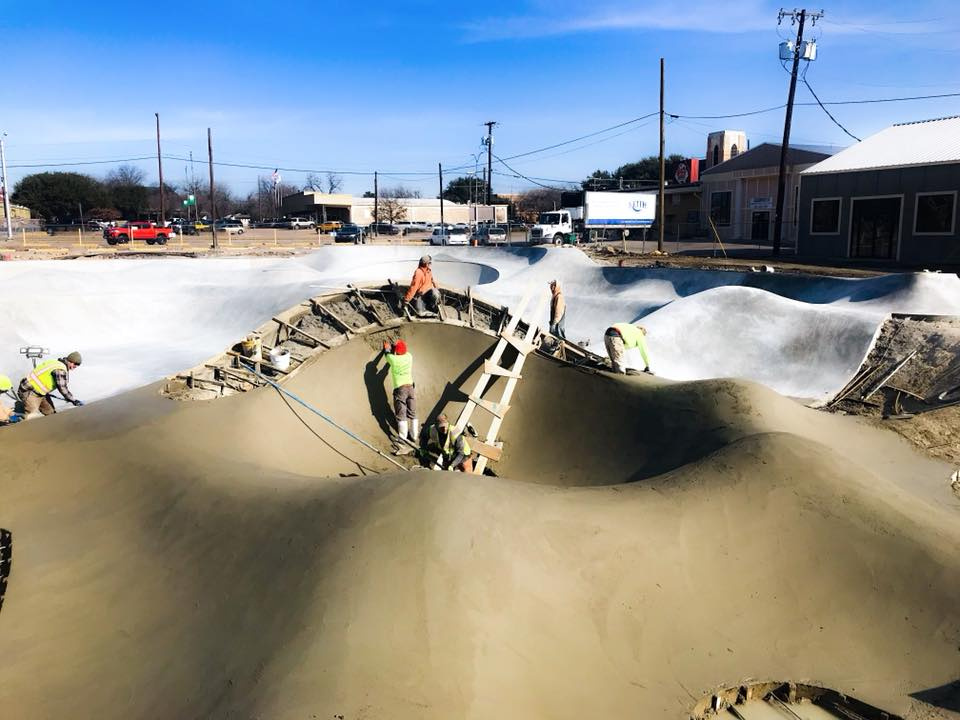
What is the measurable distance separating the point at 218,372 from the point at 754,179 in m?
38.4

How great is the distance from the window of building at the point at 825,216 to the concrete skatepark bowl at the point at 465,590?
23098 mm

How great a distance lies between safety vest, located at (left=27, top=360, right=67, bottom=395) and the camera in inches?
462

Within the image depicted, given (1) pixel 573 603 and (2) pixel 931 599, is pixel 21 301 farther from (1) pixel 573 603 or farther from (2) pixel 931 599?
(2) pixel 931 599

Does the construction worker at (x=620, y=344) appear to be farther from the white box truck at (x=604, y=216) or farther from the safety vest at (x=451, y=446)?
the white box truck at (x=604, y=216)

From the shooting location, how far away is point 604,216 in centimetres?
4512

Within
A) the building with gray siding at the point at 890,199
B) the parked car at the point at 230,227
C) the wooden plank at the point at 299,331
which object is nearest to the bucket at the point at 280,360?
the wooden plank at the point at 299,331

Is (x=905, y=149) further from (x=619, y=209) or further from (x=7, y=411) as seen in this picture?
(x=7, y=411)

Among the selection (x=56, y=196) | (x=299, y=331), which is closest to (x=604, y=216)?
(x=299, y=331)

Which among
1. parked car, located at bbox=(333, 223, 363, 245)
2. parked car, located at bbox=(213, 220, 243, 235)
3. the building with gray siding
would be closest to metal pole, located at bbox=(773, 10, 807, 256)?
the building with gray siding

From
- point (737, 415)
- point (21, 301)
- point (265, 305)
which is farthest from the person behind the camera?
point (265, 305)

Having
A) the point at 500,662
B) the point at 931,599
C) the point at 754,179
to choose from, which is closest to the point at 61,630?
the point at 500,662

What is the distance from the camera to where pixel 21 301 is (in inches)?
695

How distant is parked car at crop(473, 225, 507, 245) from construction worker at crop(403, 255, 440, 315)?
108ft

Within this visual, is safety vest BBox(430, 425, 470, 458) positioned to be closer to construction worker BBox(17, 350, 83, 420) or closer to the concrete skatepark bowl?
the concrete skatepark bowl
